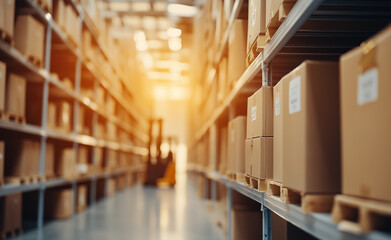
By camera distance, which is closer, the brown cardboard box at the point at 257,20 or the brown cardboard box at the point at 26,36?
the brown cardboard box at the point at 257,20

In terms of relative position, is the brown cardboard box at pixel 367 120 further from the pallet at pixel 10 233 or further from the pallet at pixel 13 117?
the pallet at pixel 10 233

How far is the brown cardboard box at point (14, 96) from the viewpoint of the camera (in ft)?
14.9

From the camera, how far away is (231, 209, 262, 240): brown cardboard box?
12.7ft

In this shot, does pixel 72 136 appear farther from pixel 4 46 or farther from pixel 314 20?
pixel 314 20

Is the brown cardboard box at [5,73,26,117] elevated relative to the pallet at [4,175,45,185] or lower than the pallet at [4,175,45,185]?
elevated

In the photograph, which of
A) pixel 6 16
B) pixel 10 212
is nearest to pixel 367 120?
pixel 6 16

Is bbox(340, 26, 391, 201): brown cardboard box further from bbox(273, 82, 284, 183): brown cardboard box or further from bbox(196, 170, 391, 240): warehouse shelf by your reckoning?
bbox(273, 82, 284, 183): brown cardboard box

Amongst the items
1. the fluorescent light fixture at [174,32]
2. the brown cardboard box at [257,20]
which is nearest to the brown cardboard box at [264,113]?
the brown cardboard box at [257,20]

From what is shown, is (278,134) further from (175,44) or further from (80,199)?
(175,44)

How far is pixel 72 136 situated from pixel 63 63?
66.9 inches

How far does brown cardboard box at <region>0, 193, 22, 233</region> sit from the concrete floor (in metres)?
0.19

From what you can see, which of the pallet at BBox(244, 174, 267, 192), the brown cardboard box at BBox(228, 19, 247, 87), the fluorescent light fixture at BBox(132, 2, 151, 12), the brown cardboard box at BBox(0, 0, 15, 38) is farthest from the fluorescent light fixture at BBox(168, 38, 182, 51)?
the pallet at BBox(244, 174, 267, 192)

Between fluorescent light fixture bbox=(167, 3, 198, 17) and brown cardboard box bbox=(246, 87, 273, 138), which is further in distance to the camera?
fluorescent light fixture bbox=(167, 3, 198, 17)

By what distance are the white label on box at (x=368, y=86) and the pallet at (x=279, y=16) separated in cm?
94
